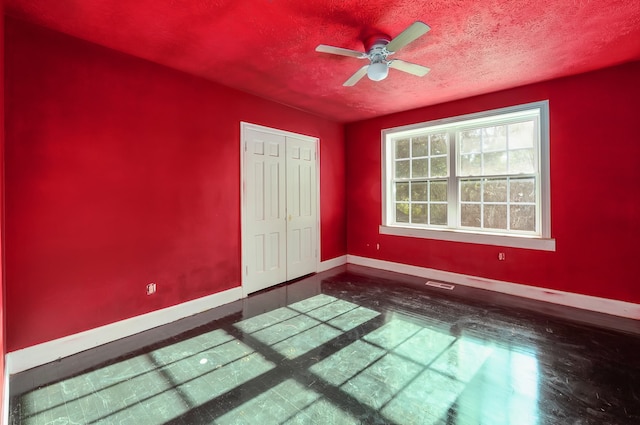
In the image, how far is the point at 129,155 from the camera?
278 centimetres

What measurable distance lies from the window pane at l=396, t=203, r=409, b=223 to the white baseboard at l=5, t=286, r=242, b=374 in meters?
3.13

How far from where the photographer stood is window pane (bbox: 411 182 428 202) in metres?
4.68

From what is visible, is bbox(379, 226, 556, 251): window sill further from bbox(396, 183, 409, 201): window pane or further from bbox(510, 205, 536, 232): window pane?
bbox(396, 183, 409, 201): window pane

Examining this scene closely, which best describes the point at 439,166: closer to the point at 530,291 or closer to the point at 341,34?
the point at 530,291

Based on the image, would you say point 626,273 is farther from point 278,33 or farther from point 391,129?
point 278,33

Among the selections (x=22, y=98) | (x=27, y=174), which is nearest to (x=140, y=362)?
(x=27, y=174)

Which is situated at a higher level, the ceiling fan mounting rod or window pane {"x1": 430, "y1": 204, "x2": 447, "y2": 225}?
the ceiling fan mounting rod

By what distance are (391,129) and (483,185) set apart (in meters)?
1.68

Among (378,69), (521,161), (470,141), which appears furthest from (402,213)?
(378,69)

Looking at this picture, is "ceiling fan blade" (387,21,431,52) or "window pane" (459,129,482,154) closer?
"ceiling fan blade" (387,21,431,52)

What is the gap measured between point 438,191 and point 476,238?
35.2 inches

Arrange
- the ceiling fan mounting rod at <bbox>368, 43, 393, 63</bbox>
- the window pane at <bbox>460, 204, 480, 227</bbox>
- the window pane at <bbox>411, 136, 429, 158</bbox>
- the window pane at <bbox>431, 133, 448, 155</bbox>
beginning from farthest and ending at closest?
1. the window pane at <bbox>411, 136, 429, 158</bbox>
2. the window pane at <bbox>431, 133, 448, 155</bbox>
3. the window pane at <bbox>460, 204, 480, 227</bbox>
4. the ceiling fan mounting rod at <bbox>368, 43, 393, 63</bbox>

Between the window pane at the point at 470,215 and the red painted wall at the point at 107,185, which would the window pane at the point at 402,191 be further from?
the red painted wall at the point at 107,185

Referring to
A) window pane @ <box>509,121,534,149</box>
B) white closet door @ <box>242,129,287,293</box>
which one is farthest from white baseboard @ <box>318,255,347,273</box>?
window pane @ <box>509,121,534,149</box>
